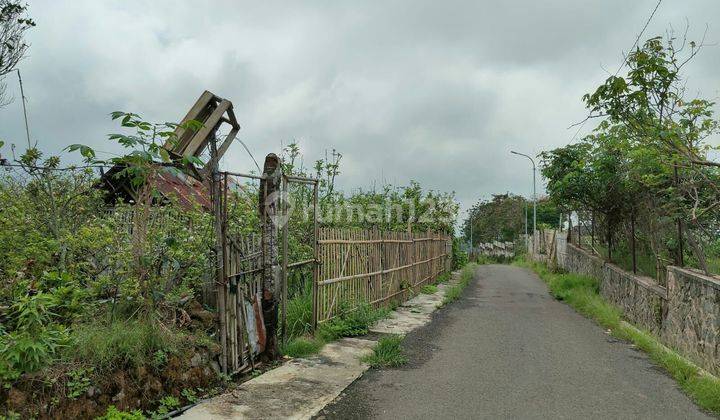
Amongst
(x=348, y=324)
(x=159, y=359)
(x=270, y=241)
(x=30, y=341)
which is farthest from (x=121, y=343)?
(x=348, y=324)

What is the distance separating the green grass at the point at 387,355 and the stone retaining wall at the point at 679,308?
4041 millimetres

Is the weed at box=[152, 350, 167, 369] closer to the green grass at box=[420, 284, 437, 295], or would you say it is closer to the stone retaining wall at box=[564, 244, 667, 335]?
the stone retaining wall at box=[564, 244, 667, 335]

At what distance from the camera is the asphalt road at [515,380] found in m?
5.13

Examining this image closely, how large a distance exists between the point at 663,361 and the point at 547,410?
10.2 ft

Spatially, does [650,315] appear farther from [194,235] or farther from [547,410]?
[194,235]

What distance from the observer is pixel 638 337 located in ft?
28.2

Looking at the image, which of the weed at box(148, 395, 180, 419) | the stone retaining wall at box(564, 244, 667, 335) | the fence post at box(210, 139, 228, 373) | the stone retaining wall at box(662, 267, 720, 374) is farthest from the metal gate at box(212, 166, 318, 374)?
the stone retaining wall at box(564, 244, 667, 335)

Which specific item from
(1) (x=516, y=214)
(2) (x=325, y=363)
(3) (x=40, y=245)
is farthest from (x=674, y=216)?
(1) (x=516, y=214)

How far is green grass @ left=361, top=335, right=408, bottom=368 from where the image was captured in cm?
683

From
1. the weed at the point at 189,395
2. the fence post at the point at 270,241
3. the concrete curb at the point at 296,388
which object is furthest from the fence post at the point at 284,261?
the weed at the point at 189,395

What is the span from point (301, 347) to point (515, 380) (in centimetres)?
280

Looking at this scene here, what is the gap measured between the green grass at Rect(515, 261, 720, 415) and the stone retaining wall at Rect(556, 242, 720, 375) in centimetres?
25

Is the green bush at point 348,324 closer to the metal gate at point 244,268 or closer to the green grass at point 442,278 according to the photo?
the metal gate at point 244,268

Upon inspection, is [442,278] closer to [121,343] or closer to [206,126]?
[206,126]
